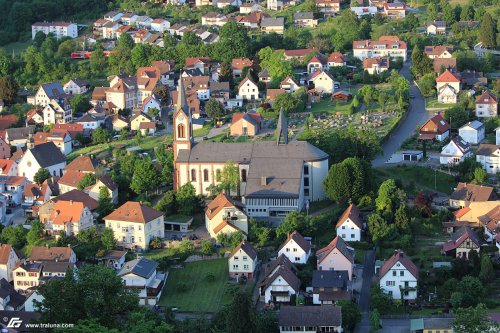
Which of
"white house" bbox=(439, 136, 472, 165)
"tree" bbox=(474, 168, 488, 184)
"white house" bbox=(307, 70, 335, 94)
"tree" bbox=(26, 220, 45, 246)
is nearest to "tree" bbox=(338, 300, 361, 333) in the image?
"tree" bbox=(474, 168, 488, 184)

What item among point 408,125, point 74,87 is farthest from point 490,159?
point 74,87

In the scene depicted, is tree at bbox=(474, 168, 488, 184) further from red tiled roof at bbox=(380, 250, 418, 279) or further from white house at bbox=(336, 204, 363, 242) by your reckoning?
red tiled roof at bbox=(380, 250, 418, 279)

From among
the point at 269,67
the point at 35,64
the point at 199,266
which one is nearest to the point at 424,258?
the point at 199,266

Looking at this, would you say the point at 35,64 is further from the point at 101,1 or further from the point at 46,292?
the point at 46,292

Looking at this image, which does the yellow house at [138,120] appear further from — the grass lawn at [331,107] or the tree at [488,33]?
the tree at [488,33]

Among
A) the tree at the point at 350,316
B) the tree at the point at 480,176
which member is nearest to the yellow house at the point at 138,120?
the tree at the point at 480,176

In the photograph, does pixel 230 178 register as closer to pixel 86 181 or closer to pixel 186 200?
pixel 186 200
